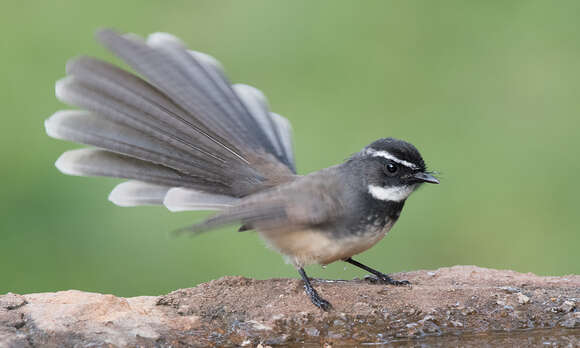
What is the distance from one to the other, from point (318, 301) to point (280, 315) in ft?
0.94

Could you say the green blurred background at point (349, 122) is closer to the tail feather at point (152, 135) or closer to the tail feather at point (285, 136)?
the tail feather at point (285, 136)

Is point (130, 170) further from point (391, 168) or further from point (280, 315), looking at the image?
point (391, 168)

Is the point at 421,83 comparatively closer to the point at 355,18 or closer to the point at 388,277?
the point at 355,18

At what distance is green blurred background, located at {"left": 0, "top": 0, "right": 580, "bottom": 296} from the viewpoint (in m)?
7.97

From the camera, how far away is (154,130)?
5500mm

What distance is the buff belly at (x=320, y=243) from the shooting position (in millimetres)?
5012

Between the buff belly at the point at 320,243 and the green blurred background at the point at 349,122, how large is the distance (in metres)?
2.68

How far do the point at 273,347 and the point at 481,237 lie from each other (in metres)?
4.44

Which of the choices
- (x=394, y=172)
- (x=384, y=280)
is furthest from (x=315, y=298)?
(x=394, y=172)

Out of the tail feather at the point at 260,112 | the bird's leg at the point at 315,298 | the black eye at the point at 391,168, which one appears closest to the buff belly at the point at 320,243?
the bird's leg at the point at 315,298

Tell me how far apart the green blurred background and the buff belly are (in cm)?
268

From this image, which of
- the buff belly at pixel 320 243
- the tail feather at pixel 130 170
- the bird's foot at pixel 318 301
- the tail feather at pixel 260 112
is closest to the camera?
the bird's foot at pixel 318 301

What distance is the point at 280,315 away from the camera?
182 inches

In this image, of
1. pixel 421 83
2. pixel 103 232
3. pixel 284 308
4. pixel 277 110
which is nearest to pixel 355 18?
pixel 421 83
